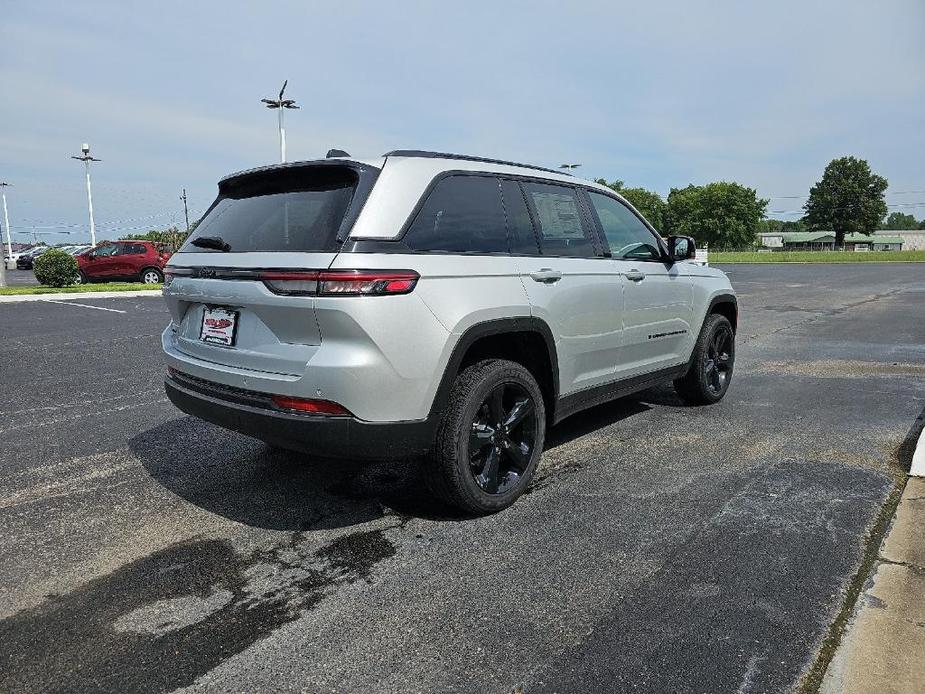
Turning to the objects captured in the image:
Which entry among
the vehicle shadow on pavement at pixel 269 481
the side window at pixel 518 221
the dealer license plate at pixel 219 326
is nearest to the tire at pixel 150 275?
the vehicle shadow on pavement at pixel 269 481

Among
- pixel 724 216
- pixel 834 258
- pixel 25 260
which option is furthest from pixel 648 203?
pixel 25 260

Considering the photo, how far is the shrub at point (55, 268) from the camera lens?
19.0 meters

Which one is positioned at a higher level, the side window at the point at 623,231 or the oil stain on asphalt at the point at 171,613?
the side window at the point at 623,231

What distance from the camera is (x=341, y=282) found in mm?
2854

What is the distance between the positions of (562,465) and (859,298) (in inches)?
650

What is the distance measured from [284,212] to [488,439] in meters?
1.54

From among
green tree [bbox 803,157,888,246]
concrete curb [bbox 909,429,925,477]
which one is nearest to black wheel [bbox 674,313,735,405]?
concrete curb [bbox 909,429,925,477]

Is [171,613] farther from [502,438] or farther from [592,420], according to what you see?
[592,420]

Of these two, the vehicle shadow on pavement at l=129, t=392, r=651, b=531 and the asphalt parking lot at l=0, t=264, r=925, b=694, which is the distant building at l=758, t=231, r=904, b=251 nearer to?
the asphalt parking lot at l=0, t=264, r=925, b=694

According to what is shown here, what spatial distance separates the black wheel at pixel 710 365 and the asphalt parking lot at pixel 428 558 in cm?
28

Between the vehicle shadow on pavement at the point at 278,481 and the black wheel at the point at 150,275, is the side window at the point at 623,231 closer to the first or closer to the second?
the vehicle shadow on pavement at the point at 278,481

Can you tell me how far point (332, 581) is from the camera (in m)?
2.85

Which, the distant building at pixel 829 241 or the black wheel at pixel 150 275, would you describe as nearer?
the black wheel at pixel 150 275

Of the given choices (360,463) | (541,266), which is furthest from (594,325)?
(360,463)
